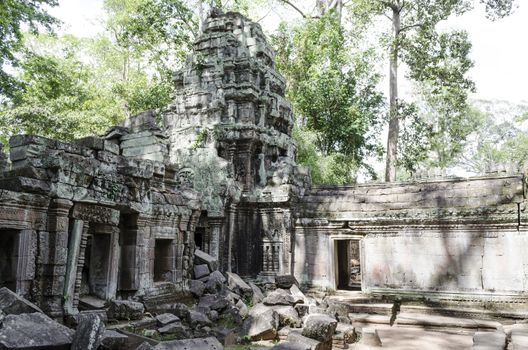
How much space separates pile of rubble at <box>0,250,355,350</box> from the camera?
4.57m

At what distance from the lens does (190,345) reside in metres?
5.22

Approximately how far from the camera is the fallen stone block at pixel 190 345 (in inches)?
199

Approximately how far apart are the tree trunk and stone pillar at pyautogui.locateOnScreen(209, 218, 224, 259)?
1103cm

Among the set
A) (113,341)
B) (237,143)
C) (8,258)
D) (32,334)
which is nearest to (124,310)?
(8,258)

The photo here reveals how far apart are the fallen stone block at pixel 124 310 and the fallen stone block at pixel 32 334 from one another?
2.21 metres

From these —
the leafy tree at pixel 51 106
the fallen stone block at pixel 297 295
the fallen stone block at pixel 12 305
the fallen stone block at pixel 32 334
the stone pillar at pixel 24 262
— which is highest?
the leafy tree at pixel 51 106

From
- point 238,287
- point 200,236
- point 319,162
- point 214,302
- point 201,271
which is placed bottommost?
point 214,302

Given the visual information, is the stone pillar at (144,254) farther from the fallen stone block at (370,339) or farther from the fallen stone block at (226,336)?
the fallen stone block at (370,339)

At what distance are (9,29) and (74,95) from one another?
21.9 ft

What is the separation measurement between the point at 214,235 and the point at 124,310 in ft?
16.8

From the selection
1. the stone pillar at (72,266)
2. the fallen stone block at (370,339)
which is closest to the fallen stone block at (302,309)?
the fallen stone block at (370,339)

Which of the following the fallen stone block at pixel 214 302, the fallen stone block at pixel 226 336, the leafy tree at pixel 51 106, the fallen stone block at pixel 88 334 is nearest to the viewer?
the fallen stone block at pixel 88 334

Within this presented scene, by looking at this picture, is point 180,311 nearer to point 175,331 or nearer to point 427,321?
point 175,331

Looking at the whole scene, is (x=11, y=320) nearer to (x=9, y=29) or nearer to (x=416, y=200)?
(x=416, y=200)
